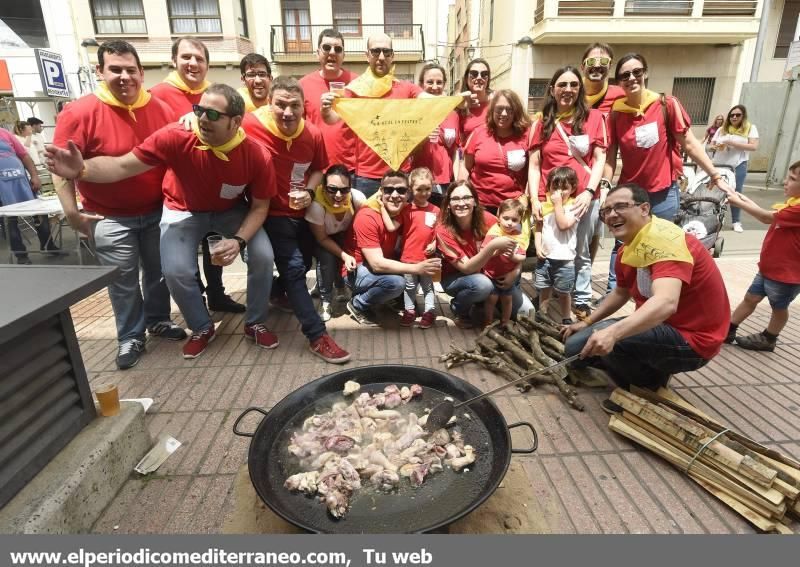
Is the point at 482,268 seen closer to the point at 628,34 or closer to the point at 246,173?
the point at 246,173

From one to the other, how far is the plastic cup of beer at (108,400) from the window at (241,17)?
18.3 metres

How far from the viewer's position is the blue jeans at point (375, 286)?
380 centimetres

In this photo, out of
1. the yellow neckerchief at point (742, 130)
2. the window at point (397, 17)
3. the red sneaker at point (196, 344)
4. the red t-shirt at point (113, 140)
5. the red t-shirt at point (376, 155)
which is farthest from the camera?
the window at point (397, 17)

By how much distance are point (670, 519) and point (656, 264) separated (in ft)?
3.91

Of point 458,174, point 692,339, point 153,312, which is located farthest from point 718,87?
point 153,312

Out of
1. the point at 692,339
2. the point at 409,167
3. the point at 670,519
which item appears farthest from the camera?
the point at 409,167

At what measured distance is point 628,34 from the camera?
48.0 ft

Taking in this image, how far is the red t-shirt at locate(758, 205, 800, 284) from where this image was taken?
10.0ft

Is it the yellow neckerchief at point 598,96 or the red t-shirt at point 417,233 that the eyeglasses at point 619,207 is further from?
the yellow neckerchief at point 598,96

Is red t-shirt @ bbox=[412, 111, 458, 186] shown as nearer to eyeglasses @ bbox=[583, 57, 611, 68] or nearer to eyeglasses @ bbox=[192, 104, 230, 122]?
eyeglasses @ bbox=[583, 57, 611, 68]

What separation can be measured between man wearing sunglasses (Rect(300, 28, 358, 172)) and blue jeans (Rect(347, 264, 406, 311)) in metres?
1.10

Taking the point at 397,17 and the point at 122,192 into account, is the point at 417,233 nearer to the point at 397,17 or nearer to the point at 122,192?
the point at 122,192

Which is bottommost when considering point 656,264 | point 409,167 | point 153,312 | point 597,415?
point 597,415

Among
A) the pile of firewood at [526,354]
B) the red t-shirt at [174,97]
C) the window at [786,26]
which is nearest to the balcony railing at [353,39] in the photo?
the window at [786,26]
